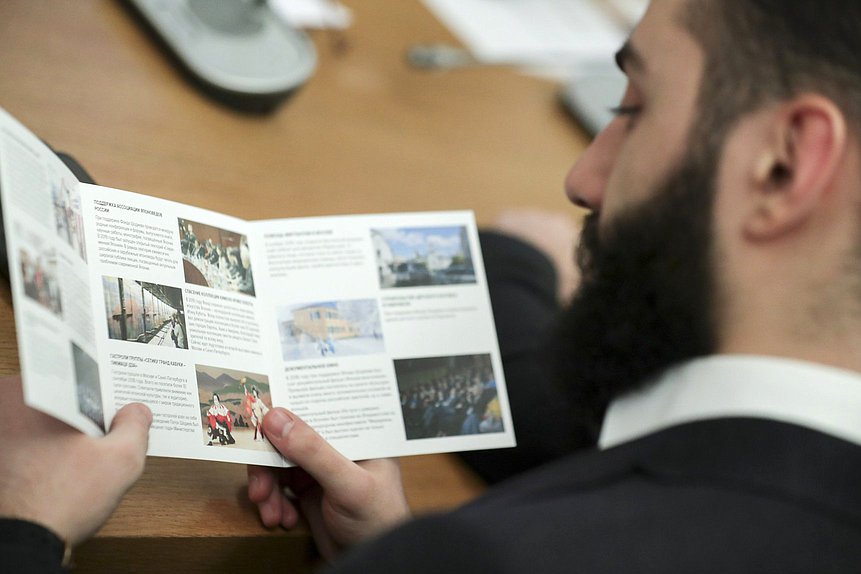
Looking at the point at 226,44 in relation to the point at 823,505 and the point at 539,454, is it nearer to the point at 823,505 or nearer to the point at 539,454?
the point at 539,454

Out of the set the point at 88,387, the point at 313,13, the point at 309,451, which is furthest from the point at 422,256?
the point at 313,13

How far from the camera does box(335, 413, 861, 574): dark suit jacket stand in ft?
1.55

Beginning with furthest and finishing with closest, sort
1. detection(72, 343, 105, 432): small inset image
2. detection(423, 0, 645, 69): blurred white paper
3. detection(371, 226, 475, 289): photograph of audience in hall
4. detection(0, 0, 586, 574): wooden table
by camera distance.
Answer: detection(423, 0, 645, 69): blurred white paper → detection(371, 226, 475, 289): photograph of audience in hall → detection(0, 0, 586, 574): wooden table → detection(72, 343, 105, 432): small inset image

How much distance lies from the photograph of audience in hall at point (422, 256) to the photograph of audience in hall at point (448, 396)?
7 centimetres

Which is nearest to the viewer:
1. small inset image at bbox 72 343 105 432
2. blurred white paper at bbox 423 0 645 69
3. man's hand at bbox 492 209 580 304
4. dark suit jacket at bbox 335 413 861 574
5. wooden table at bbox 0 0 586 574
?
dark suit jacket at bbox 335 413 861 574

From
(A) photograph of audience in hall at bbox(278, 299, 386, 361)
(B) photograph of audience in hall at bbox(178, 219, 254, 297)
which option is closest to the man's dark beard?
(A) photograph of audience in hall at bbox(278, 299, 386, 361)

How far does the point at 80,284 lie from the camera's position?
0.61m

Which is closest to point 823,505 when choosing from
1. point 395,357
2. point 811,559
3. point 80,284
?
point 811,559

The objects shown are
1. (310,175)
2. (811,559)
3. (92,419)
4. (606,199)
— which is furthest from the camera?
(310,175)

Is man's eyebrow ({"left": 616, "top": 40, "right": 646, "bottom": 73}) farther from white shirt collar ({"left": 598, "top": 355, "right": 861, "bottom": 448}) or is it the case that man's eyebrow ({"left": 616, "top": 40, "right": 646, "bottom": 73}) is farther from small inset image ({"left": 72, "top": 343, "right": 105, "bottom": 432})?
small inset image ({"left": 72, "top": 343, "right": 105, "bottom": 432})


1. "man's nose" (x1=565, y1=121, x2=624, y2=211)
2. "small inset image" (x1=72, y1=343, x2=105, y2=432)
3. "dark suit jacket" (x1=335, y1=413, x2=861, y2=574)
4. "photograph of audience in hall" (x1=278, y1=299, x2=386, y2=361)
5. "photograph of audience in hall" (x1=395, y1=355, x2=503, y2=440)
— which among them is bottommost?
"dark suit jacket" (x1=335, y1=413, x2=861, y2=574)

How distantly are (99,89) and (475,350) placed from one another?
1.53 feet

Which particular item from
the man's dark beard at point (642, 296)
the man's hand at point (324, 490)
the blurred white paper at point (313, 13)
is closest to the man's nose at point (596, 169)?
the man's dark beard at point (642, 296)

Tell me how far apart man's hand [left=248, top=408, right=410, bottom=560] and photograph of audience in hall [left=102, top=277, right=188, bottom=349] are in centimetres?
9
